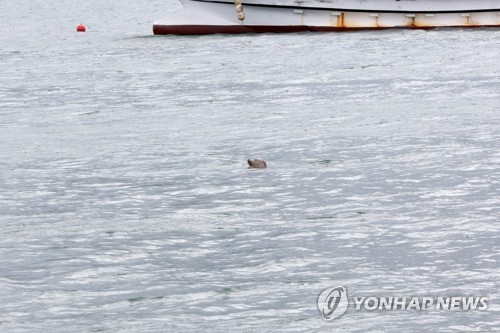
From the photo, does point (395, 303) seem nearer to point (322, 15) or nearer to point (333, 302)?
point (333, 302)

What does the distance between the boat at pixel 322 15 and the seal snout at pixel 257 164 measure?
19.2 meters

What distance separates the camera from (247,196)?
11.6 meters

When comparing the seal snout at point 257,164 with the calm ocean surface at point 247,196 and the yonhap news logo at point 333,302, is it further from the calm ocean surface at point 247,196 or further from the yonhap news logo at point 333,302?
the yonhap news logo at point 333,302

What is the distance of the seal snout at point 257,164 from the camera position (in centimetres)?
1309

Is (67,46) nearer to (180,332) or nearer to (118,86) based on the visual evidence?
(118,86)

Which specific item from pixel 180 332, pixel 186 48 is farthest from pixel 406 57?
pixel 180 332

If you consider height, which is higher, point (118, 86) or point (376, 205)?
point (376, 205)

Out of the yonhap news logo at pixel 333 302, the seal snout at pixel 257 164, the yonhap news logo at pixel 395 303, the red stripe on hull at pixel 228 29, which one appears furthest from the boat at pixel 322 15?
the yonhap news logo at pixel 395 303

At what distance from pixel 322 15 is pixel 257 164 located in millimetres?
19600

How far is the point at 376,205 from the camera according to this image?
36.2 ft

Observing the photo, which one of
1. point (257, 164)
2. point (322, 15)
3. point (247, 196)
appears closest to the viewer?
point (247, 196)

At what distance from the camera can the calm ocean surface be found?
8266 mm

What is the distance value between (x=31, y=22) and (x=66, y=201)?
109ft

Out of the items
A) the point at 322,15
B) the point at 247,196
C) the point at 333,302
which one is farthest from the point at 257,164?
the point at 322,15
